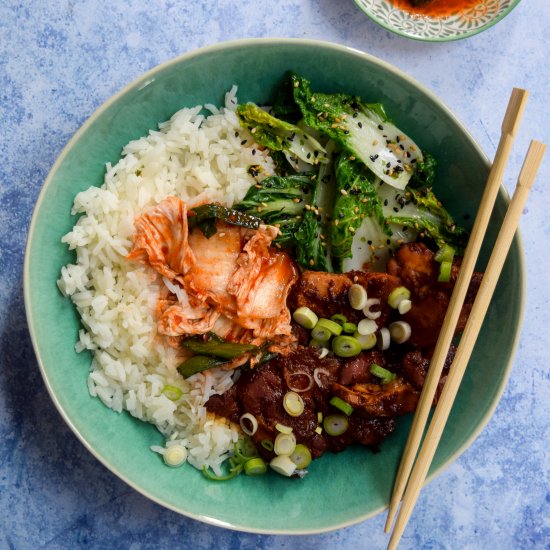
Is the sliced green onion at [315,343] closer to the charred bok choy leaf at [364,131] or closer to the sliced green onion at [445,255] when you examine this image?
the sliced green onion at [445,255]

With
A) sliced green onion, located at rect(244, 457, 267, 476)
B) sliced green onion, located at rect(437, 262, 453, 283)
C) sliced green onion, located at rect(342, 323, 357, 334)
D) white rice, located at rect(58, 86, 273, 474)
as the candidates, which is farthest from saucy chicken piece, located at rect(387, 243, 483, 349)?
sliced green onion, located at rect(244, 457, 267, 476)

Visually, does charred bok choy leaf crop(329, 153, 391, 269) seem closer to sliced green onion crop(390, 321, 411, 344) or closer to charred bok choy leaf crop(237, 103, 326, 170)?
charred bok choy leaf crop(237, 103, 326, 170)

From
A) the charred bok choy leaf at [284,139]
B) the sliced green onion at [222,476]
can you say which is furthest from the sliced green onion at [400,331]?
the sliced green onion at [222,476]

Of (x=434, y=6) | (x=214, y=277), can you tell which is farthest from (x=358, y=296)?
(x=434, y=6)

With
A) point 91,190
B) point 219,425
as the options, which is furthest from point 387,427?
point 91,190

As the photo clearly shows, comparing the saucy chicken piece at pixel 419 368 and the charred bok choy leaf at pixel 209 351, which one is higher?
the saucy chicken piece at pixel 419 368

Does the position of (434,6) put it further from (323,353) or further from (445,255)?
(323,353)

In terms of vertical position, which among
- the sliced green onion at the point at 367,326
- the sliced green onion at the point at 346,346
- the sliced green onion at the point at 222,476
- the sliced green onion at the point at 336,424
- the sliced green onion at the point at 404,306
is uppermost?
the sliced green onion at the point at 404,306
